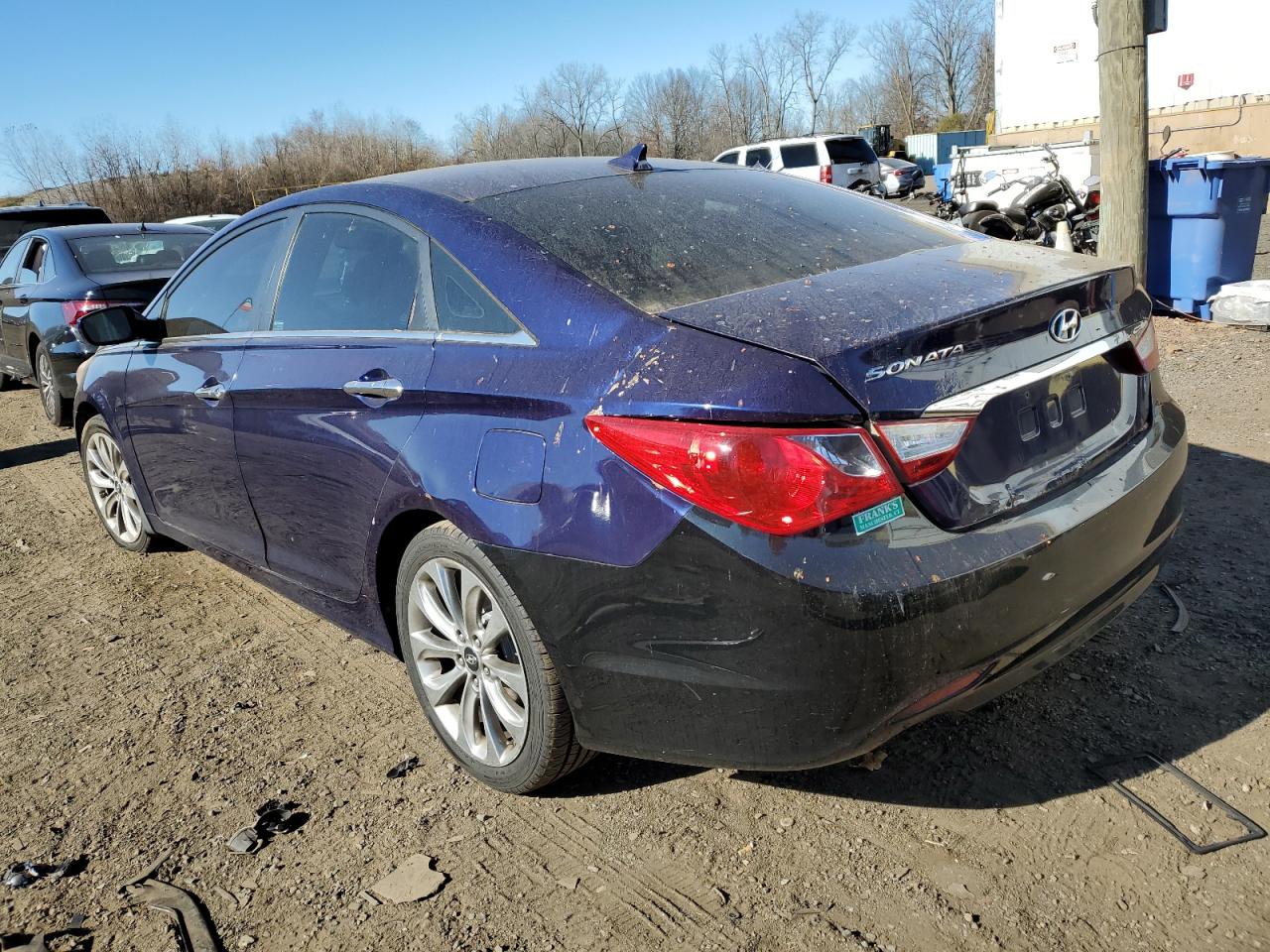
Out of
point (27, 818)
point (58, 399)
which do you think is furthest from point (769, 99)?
point (27, 818)

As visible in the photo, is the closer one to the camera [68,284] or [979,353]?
[979,353]

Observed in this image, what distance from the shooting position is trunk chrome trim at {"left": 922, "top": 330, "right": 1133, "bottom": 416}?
2.10 m

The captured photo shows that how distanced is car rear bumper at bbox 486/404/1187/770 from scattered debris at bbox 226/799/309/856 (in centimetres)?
91

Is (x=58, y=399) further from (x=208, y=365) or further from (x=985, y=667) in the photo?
(x=985, y=667)

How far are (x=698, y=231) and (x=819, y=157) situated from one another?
21081 mm

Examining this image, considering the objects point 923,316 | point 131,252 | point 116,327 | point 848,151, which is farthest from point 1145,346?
point 848,151

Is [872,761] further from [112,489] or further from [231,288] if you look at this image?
[112,489]

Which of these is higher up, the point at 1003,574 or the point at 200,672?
the point at 1003,574

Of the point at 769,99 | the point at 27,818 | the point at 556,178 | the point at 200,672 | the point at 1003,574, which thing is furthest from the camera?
the point at 769,99

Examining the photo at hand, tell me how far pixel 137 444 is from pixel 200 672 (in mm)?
1229

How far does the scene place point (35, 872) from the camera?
2.58 meters

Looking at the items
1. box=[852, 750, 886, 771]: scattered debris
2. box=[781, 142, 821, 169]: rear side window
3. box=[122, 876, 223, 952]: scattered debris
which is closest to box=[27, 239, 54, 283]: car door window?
box=[122, 876, 223, 952]: scattered debris

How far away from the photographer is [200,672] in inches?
145

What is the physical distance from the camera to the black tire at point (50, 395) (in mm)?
7883
